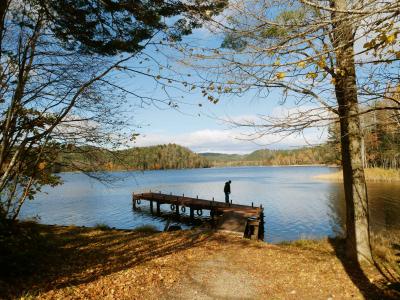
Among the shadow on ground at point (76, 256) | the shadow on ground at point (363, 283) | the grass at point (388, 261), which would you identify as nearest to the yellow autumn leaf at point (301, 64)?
the grass at point (388, 261)

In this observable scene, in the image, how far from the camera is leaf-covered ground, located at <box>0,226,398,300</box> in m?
6.21

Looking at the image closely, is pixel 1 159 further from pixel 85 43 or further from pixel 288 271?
pixel 288 271

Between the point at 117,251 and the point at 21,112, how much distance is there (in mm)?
4692

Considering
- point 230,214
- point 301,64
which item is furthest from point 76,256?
point 230,214

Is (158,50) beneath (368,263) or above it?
above

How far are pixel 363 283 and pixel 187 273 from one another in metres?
4.01

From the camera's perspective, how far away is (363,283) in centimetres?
680

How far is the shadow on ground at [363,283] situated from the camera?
6168mm

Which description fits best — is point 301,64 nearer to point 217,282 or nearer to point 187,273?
point 217,282

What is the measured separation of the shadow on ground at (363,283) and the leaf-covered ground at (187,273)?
0.06 feet

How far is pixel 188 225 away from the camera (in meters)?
26.9

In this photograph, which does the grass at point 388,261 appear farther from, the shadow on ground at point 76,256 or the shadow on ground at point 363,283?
the shadow on ground at point 76,256

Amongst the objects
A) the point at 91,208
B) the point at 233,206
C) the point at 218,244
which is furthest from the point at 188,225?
the point at 218,244

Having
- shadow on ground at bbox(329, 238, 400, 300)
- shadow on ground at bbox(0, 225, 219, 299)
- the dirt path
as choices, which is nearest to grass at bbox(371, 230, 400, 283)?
shadow on ground at bbox(329, 238, 400, 300)
